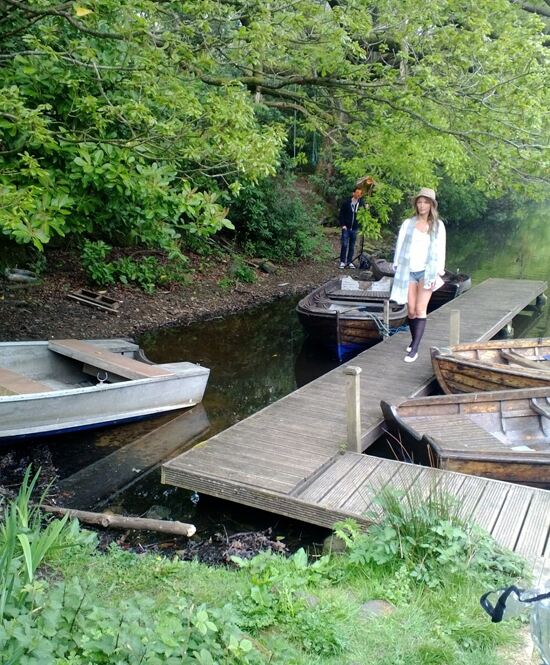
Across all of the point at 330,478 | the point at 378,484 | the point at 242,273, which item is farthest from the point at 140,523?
the point at 242,273

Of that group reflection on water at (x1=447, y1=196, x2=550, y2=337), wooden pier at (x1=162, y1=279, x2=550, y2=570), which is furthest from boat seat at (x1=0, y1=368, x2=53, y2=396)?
reflection on water at (x1=447, y1=196, x2=550, y2=337)

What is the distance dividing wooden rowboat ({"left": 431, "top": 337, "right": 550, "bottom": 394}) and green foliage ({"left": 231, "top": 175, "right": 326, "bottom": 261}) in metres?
9.43

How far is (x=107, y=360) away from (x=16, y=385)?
4.13ft

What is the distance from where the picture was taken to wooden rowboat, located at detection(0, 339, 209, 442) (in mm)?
6496

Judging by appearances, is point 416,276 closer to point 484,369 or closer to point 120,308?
point 484,369

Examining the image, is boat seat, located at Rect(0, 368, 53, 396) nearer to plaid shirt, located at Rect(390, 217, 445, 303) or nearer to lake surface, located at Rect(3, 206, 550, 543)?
lake surface, located at Rect(3, 206, 550, 543)

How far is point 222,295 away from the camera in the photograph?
14.3m

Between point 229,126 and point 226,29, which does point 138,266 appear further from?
point 229,126

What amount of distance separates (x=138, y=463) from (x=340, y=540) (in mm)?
2970

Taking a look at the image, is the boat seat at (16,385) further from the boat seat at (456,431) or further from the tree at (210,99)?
the boat seat at (456,431)

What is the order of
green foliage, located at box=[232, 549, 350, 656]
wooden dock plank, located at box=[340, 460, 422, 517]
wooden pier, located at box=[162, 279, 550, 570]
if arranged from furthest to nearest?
wooden dock plank, located at box=[340, 460, 422, 517] < wooden pier, located at box=[162, 279, 550, 570] < green foliage, located at box=[232, 549, 350, 656]

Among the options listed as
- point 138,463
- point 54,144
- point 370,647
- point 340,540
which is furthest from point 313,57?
point 370,647

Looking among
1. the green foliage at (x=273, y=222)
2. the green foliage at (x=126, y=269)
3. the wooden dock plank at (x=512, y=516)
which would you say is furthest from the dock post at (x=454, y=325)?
the green foliage at (x=273, y=222)

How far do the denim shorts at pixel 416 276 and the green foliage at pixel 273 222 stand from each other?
30.7 feet
